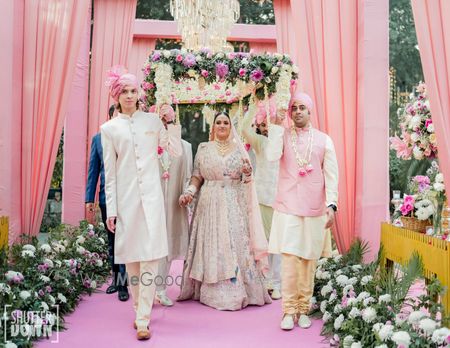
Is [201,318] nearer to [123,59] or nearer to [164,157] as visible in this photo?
[164,157]

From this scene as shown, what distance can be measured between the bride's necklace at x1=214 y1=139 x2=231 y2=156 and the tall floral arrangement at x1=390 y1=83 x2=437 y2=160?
1.35 m

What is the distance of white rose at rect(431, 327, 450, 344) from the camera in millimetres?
2407

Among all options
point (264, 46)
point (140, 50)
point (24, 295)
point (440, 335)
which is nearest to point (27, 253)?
point (24, 295)

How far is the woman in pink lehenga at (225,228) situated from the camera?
4367 millimetres

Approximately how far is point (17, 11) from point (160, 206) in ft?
5.81

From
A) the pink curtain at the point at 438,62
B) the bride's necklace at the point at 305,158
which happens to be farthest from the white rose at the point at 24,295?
the pink curtain at the point at 438,62

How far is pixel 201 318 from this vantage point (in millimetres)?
4023

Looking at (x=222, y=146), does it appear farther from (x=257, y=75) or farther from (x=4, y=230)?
(x=4, y=230)

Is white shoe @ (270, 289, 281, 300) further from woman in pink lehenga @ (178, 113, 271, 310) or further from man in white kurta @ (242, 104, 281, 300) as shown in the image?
woman in pink lehenga @ (178, 113, 271, 310)

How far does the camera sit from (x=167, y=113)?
14.1ft

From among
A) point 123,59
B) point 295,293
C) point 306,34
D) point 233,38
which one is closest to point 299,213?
point 295,293

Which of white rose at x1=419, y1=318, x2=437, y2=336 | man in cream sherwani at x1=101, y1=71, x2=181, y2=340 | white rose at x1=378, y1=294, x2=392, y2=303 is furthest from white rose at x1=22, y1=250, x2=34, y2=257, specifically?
white rose at x1=419, y1=318, x2=437, y2=336

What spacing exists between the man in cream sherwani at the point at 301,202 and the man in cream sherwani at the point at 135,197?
2.76 ft

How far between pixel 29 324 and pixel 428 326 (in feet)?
7.18
